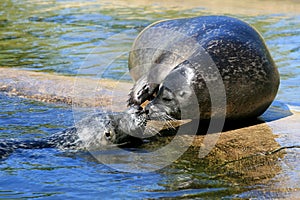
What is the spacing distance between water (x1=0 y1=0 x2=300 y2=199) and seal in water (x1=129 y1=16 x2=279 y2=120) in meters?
0.85

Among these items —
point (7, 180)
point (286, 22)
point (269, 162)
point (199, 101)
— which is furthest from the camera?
point (286, 22)

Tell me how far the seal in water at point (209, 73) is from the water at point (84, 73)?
849 mm

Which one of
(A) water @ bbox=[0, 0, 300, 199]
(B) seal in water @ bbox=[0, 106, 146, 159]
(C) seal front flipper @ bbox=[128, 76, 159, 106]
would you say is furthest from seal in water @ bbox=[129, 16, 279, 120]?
(A) water @ bbox=[0, 0, 300, 199]

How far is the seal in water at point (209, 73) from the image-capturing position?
19.7ft

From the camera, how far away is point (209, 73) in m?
6.01

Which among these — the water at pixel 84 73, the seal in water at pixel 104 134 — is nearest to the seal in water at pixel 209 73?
the seal in water at pixel 104 134

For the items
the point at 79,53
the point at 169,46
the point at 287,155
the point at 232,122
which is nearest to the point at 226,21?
the point at 169,46

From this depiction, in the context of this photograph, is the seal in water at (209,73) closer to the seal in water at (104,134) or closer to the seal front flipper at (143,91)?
the seal front flipper at (143,91)

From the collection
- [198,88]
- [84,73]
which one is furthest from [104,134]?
[84,73]

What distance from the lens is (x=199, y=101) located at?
19.5 ft

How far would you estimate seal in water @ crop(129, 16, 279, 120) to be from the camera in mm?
5996

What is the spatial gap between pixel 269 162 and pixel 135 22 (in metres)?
9.12

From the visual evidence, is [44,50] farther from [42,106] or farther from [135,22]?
[42,106]

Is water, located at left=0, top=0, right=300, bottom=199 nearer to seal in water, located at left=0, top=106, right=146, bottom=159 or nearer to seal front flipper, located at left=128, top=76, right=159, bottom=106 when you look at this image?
seal in water, located at left=0, top=106, right=146, bottom=159
